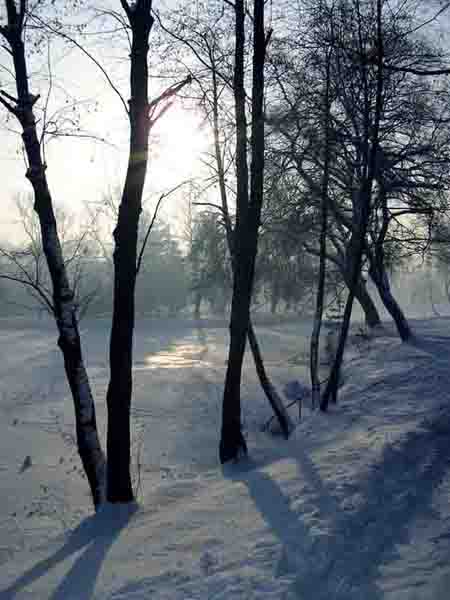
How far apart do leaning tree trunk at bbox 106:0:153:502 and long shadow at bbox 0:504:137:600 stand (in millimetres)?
333

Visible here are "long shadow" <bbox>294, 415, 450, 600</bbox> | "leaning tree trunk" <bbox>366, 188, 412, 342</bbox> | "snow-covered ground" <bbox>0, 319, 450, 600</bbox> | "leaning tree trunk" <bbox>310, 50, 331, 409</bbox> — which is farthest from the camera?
"leaning tree trunk" <bbox>366, 188, 412, 342</bbox>

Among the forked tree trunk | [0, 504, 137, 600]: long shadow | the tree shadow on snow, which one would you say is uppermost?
the forked tree trunk

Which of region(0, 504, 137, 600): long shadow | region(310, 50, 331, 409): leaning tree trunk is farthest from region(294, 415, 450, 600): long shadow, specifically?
region(310, 50, 331, 409): leaning tree trunk

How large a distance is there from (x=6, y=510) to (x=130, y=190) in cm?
479

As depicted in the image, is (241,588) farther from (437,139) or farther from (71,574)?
(437,139)

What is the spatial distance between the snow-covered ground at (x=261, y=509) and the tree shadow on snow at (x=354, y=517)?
15mm

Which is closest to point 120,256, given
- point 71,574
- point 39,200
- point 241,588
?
point 39,200

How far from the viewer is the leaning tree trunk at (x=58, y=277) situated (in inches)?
256

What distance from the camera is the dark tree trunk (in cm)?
812

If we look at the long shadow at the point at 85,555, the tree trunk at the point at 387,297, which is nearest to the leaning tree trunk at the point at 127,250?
the long shadow at the point at 85,555

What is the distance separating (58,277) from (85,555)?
3351mm

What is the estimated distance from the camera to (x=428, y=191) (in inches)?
524

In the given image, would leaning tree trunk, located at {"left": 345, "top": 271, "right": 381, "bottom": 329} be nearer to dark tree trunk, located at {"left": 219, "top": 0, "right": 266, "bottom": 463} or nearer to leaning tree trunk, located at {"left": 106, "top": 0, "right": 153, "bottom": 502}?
dark tree trunk, located at {"left": 219, "top": 0, "right": 266, "bottom": 463}

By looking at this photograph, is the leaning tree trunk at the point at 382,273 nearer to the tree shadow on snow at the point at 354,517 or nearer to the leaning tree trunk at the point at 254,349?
the leaning tree trunk at the point at 254,349
